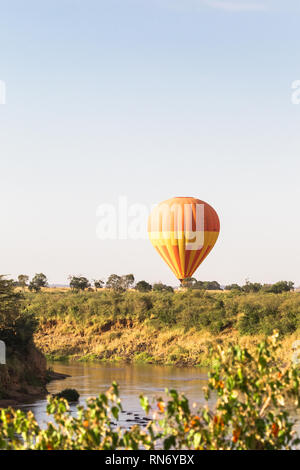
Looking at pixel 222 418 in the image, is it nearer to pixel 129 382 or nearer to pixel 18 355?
pixel 18 355

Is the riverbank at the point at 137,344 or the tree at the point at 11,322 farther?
the riverbank at the point at 137,344

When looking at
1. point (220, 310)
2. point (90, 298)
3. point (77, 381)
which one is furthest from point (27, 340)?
point (90, 298)

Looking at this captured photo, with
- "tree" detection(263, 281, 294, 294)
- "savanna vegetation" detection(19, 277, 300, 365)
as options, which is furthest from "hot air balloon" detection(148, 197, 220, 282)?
"tree" detection(263, 281, 294, 294)

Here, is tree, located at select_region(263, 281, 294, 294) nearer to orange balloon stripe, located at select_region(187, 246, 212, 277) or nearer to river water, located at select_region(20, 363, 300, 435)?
orange balloon stripe, located at select_region(187, 246, 212, 277)

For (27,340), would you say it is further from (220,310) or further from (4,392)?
(220,310)

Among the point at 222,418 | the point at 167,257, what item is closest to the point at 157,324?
the point at 167,257

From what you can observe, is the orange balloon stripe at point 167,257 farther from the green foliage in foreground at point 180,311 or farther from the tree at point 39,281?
Result: the tree at point 39,281

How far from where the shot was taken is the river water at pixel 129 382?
4462 cm

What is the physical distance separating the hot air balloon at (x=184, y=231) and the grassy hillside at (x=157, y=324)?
228 inches

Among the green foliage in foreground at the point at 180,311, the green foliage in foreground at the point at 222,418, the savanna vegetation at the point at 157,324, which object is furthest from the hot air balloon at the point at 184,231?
the green foliage in foreground at the point at 222,418

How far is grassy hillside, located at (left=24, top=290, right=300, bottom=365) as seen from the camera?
248 feet

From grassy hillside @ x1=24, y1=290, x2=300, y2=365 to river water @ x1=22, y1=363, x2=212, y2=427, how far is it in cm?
590

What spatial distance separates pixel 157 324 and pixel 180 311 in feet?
10.3

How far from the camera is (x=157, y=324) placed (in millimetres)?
82500
